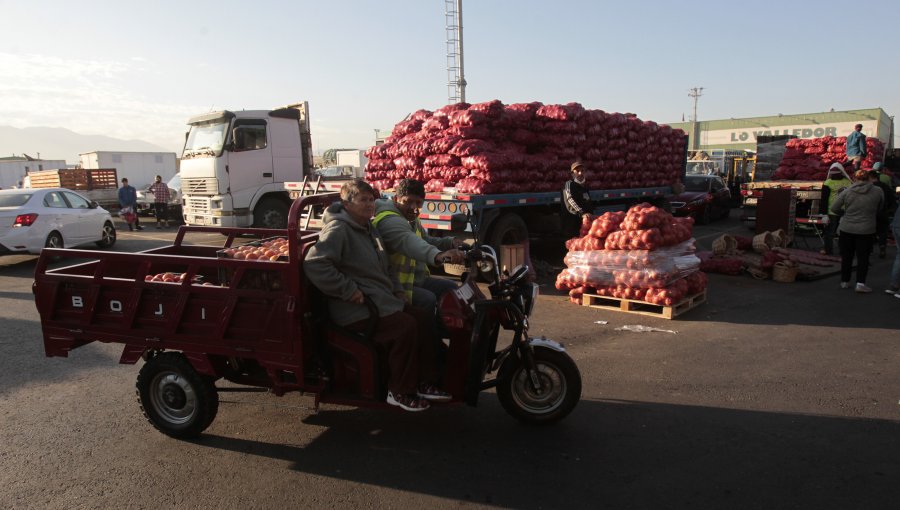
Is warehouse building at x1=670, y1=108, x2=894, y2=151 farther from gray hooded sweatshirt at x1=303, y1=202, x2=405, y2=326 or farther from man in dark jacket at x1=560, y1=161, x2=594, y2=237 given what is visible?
gray hooded sweatshirt at x1=303, y1=202, x2=405, y2=326

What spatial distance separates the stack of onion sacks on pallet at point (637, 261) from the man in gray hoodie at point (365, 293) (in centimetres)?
444

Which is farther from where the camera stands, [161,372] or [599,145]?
[599,145]

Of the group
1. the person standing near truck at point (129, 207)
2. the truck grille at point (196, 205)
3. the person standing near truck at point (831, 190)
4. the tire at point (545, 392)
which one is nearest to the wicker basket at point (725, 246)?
the person standing near truck at point (831, 190)

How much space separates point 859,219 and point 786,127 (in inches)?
→ 2202

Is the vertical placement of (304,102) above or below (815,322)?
above

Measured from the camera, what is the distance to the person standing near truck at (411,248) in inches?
149

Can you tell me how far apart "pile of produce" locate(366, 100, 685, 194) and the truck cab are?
3779mm

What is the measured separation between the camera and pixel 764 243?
1108cm

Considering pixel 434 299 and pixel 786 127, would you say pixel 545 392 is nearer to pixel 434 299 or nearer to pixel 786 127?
pixel 434 299

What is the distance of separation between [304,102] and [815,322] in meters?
12.6

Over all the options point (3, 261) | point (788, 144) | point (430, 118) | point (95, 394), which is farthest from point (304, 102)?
point (788, 144)

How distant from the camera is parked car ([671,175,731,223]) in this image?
17.6 meters

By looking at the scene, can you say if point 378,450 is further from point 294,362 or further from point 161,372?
point 161,372

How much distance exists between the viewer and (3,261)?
1230 centimetres
